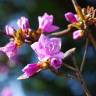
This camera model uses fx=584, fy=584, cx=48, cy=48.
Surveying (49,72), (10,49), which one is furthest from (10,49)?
(49,72)

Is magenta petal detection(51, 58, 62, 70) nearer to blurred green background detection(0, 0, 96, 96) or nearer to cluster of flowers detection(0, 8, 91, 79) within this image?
cluster of flowers detection(0, 8, 91, 79)

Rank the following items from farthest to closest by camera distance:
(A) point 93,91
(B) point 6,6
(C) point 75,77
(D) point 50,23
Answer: (B) point 6,6 < (A) point 93,91 < (D) point 50,23 < (C) point 75,77

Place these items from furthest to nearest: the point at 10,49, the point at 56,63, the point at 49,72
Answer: the point at 49,72 < the point at 10,49 < the point at 56,63

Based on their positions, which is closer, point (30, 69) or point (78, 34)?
point (30, 69)

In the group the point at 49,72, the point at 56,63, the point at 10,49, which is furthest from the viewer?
the point at 49,72

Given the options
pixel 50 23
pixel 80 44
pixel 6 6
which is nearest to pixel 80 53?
pixel 80 44

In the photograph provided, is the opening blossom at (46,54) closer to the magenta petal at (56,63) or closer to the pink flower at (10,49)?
the magenta petal at (56,63)

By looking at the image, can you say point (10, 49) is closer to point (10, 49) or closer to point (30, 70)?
point (10, 49)

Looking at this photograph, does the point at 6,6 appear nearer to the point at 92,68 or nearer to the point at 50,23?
the point at 92,68

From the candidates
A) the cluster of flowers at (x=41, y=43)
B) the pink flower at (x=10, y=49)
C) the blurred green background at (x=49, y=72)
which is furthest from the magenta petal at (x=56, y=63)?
the blurred green background at (x=49, y=72)
